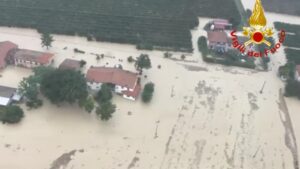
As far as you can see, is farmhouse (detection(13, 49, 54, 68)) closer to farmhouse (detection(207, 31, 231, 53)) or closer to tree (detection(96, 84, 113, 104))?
tree (detection(96, 84, 113, 104))

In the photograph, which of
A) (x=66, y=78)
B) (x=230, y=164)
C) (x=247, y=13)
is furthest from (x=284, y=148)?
(x=247, y=13)

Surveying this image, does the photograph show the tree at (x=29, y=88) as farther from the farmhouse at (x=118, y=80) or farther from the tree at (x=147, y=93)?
the tree at (x=147, y=93)

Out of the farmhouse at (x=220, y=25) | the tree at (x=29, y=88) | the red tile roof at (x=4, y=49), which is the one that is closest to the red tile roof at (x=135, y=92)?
the tree at (x=29, y=88)

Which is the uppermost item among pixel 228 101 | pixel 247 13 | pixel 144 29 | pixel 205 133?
pixel 247 13

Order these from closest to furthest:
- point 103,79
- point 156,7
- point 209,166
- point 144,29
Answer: point 209,166 < point 103,79 < point 144,29 < point 156,7

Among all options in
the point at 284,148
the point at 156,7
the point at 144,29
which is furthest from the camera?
the point at 156,7

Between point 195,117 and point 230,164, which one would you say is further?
point 195,117

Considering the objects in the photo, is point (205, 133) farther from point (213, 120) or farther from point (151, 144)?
point (151, 144)
